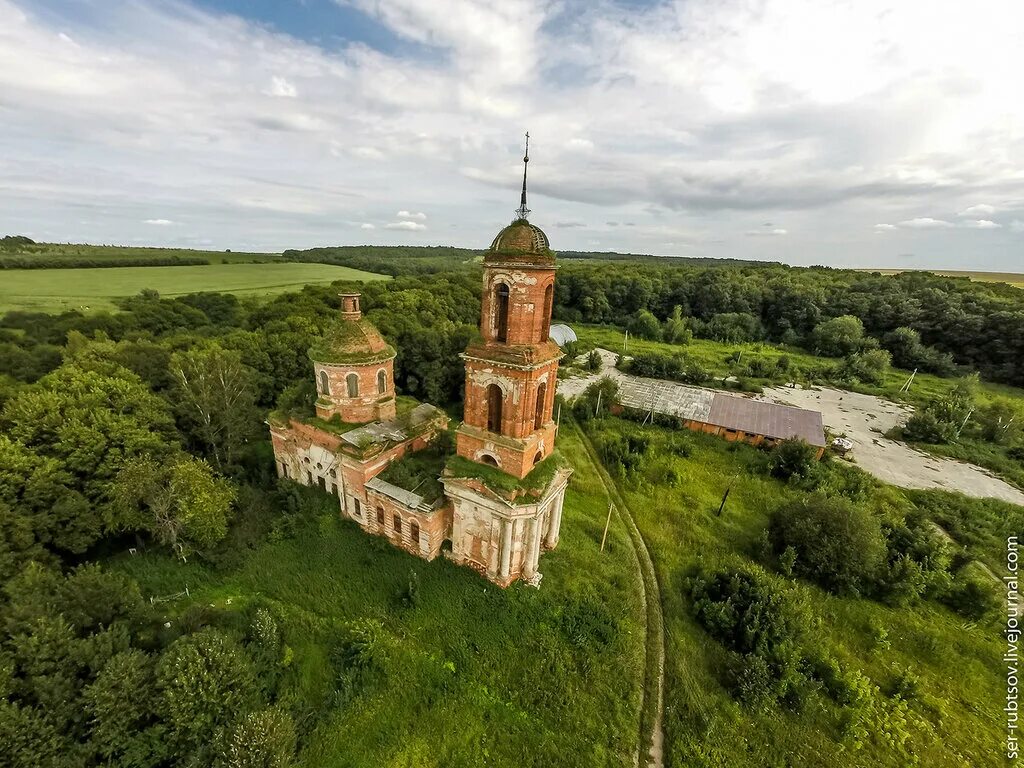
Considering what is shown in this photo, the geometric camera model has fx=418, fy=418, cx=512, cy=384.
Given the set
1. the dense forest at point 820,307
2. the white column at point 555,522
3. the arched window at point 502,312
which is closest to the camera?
the arched window at point 502,312

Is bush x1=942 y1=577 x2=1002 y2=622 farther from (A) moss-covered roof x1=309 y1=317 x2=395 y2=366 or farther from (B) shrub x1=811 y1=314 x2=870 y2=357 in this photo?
(B) shrub x1=811 y1=314 x2=870 y2=357

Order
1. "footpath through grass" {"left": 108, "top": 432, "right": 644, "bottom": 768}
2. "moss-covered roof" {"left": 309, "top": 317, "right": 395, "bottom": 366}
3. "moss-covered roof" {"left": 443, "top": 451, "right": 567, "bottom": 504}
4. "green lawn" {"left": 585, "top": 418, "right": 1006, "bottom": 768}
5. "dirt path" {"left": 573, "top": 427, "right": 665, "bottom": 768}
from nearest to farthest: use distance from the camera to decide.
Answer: "footpath through grass" {"left": 108, "top": 432, "right": 644, "bottom": 768}, "green lawn" {"left": 585, "top": 418, "right": 1006, "bottom": 768}, "dirt path" {"left": 573, "top": 427, "right": 665, "bottom": 768}, "moss-covered roof" {"left": 443, "top": 451, "right": 567, "bottom": 504}, "moss-covered roof" {"left": 309, "top": 317, "right": 395, "bottom": 366}

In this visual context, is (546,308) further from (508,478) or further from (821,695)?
(821,695)

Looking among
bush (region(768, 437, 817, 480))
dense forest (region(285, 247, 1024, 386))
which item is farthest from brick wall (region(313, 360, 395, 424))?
dense forest (region(285, 247, 1024, 386))

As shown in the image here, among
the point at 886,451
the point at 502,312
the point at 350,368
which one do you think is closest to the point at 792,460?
the point at 886,451

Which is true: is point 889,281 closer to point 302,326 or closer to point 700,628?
point 700,628

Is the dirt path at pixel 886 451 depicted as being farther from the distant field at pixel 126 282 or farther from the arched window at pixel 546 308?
the distant field at pixel 126 282

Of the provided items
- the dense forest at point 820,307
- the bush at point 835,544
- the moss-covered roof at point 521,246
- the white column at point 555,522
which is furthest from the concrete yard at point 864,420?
the moss-covered roof at point 521,246
